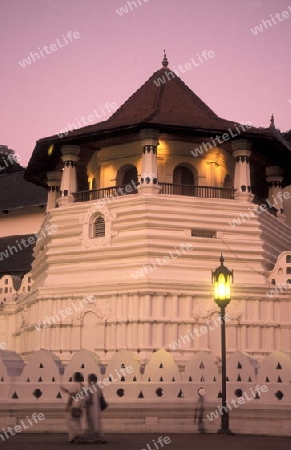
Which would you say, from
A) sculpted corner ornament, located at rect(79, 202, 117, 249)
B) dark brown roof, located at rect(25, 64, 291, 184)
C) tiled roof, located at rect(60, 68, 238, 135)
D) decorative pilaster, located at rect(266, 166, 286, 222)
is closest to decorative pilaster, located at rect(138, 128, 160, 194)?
dark brown roof, located at rect(25, 64, 291, 184)

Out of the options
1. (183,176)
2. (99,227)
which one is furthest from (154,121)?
(99,227)

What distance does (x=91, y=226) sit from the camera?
23984 millimetres

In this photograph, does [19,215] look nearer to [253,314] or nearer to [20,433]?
[253,314]

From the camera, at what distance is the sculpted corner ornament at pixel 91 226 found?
23453mm

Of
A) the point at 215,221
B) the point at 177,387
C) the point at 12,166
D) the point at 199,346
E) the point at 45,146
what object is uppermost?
the point at 12,166

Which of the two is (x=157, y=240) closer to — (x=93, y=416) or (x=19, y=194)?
(x=93, y=416)

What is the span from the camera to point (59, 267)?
24078 mm

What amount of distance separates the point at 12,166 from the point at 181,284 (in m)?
46.0

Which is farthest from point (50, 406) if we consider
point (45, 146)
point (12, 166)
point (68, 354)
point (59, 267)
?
point (12, 166)

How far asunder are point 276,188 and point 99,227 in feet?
→ 26.5

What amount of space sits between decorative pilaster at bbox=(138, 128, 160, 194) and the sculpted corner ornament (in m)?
1.39

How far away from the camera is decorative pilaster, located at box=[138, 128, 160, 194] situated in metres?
23.3

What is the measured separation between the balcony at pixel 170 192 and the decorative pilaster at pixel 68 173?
285mm

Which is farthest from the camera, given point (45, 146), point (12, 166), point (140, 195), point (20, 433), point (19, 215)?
point (12, 166)
